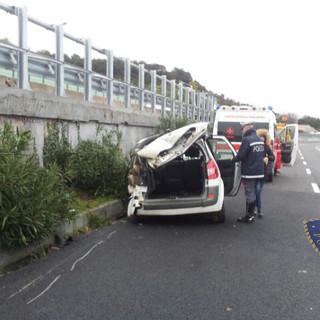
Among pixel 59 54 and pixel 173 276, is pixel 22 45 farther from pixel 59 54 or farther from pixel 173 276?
pixel 173 276

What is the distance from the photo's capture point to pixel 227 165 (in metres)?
7.59

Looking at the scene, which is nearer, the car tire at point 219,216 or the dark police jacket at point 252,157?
the car tire at point 219,216

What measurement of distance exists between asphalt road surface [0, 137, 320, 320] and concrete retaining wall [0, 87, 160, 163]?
2115mm

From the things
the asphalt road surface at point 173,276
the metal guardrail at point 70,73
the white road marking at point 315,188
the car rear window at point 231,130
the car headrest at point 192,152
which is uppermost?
the metal guardrail at point 70,73

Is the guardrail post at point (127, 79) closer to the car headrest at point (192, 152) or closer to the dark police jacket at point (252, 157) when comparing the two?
the car headrest at point (192, 152)

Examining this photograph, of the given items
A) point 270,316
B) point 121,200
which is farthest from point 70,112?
point 270,316

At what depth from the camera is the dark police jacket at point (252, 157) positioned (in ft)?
23.1

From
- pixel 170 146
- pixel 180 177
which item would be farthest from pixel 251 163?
pixel 170 146

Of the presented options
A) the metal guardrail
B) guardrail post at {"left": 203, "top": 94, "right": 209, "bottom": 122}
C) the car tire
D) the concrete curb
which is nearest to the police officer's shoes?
the car tire

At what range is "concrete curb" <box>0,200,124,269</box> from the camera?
4611 mm

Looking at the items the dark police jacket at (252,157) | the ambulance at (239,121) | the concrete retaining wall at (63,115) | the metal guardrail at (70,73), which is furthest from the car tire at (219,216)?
the ambulance at (239,121)

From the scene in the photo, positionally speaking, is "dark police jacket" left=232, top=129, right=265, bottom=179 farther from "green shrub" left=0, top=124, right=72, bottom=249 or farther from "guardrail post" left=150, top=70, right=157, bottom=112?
"guardrail post" left=150, top=70, right=157, bottom=112

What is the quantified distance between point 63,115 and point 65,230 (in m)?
2.56

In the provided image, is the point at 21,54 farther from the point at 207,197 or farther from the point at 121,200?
the point at 207,197
